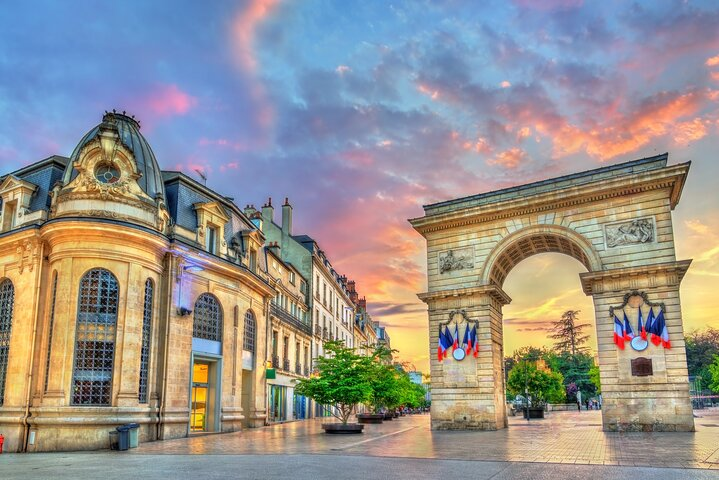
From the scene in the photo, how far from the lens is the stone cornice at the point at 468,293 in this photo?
98.7 ft

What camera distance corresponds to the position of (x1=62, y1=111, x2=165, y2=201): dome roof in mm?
24453

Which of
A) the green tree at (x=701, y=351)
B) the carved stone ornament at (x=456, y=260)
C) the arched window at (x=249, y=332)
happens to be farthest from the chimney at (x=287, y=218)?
the green tree at (x=701, y=351)

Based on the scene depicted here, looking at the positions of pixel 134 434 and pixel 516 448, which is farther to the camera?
pixel 134 434

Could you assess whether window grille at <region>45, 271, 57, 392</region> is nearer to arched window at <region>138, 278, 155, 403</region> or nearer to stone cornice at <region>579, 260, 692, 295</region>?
arched window at <region>138, 278, 155, 403</region>

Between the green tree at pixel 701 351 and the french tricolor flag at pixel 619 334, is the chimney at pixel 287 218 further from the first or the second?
the green tree at pixel 701 351

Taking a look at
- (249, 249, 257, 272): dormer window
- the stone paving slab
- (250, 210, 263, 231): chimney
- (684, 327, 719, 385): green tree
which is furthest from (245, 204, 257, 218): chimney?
(684, 327, 719, 385): green tree

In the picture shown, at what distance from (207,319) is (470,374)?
13311 mm

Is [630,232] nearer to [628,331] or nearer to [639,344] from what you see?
[628,331]

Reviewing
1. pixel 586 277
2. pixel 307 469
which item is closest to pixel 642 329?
pixel 586 277

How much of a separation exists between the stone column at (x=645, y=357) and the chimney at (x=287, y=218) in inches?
1126

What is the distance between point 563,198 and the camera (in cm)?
2892

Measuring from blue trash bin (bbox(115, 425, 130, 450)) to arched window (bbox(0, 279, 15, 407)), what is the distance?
5869 millimetres

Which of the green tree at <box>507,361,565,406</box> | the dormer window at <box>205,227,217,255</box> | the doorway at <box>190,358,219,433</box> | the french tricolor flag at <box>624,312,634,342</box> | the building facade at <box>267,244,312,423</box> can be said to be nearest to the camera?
the french tricolor flag at <box>624,312,634,342</box>

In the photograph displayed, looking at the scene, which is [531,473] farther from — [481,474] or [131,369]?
[131,369]
